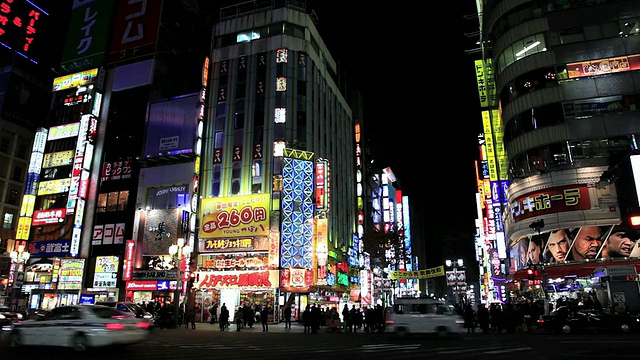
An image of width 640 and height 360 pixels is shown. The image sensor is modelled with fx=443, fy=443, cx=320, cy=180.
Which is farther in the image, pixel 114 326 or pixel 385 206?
pixel 385 206

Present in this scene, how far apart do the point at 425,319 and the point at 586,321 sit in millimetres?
9184

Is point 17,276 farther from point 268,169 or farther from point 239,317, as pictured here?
point 268,169

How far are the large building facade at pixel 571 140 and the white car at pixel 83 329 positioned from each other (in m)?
22.8

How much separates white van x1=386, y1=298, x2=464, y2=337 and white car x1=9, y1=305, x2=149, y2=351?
10.1 meters

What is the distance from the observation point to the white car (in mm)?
11328

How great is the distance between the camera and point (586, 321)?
21.0 m

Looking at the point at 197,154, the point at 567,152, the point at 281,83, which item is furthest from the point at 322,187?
the point at 567,152

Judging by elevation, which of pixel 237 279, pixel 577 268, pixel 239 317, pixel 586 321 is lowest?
pixel 239 317

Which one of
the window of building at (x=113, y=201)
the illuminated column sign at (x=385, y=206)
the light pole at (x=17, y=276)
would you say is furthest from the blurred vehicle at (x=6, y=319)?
the illuminated column sign at (x=385, y=206)

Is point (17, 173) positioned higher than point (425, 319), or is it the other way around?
point (17, 173)

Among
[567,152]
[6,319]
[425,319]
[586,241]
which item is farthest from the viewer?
[567,152]

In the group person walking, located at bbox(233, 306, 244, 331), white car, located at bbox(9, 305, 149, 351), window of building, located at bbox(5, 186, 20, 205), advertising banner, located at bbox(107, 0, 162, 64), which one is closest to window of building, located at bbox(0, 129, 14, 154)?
window of building, located at bbox(5, 186, 20, 205)

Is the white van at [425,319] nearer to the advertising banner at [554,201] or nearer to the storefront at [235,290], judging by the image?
the advertising banner at [554,201]

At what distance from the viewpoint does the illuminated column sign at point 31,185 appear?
44.3 metres
